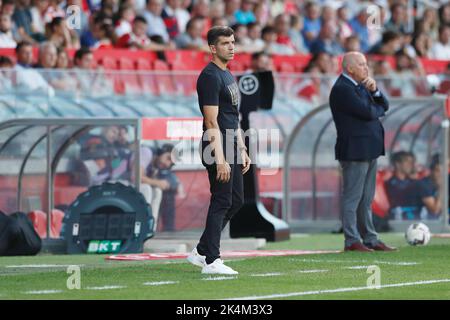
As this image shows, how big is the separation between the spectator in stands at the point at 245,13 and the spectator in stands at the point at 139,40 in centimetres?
285

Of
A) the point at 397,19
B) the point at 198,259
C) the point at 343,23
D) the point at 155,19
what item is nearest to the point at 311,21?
the point at 343,23

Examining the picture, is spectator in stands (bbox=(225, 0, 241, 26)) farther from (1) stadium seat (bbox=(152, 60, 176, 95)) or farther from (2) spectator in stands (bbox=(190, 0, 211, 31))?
(1) stadium seat (bbox=(152, 60, 176, 95))

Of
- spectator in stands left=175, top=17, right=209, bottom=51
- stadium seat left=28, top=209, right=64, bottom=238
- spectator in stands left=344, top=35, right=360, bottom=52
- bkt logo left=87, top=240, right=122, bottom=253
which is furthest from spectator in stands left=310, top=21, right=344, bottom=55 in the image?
bkt logo left=87, top=240, right=122, bottom=253

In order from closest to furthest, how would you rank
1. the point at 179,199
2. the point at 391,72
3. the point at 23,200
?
the point at 23,200, the point at 179,199, the point at 391,72

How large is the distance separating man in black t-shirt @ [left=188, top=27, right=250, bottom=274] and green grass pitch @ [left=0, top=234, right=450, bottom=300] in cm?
25

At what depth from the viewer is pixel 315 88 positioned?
63.6ft

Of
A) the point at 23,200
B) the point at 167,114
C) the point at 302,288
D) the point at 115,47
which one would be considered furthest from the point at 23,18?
the point at 302,288

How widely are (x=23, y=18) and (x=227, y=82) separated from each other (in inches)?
376

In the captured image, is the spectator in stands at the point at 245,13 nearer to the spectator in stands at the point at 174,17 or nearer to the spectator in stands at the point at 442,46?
the spectator in stands at the point at 174,17

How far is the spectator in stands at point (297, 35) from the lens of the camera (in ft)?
80.7

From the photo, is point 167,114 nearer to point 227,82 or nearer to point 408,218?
point 408,218

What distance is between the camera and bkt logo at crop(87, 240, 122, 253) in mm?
14953

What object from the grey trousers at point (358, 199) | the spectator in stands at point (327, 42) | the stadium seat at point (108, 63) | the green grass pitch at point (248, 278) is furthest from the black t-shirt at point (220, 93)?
the spectator in stands at point (327, 42)
